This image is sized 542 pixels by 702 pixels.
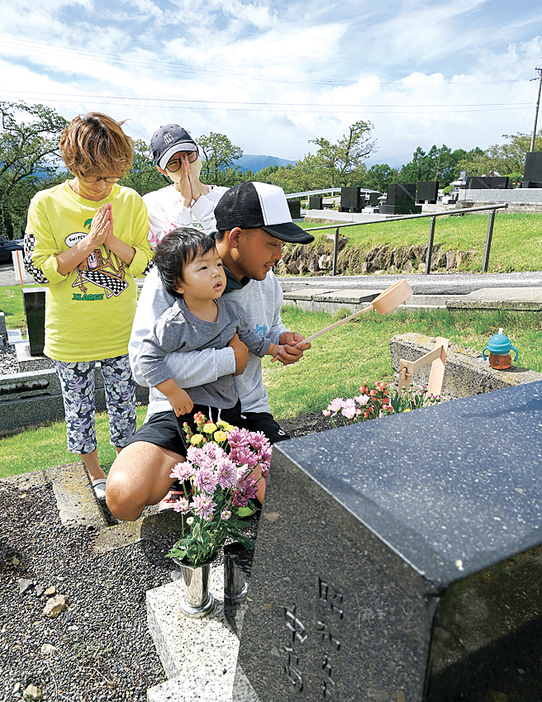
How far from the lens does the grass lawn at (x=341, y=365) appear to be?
139 inches

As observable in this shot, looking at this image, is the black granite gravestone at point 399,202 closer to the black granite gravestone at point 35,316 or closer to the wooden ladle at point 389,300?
the black granite gravestone at point 35,316

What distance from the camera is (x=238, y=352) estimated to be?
6.87 ft

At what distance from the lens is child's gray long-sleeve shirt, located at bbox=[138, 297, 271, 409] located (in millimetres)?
1959

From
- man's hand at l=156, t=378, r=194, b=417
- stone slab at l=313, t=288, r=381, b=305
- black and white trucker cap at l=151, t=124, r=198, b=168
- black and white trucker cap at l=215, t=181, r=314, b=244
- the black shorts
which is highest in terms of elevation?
black and white trucker cap at l=151, t=124, r=198, b=168

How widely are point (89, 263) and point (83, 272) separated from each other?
54 mm

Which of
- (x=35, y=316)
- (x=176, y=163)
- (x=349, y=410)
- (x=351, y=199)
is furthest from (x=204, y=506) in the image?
(x=351, y=199)

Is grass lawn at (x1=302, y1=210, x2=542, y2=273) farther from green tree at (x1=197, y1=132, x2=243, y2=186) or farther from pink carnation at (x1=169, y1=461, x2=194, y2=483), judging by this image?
green tree at (x1=197, y1=132, x2=243, y2=186)

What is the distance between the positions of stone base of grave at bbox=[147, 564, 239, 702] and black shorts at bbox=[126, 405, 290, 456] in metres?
0.51

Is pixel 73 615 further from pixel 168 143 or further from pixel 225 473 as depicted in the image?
A: pixel 168 143

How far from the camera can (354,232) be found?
49.4 feet

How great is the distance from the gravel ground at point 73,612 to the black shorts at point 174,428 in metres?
0.55

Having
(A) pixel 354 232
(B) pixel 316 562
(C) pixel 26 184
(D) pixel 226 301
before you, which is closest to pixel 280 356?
(D) pixel 226 301

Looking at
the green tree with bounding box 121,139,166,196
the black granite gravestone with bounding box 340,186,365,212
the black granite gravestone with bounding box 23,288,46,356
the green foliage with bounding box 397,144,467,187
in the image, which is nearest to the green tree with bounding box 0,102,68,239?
the green tree with bounding box 121,139,166,196

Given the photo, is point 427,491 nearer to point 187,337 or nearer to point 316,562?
point 316,562
